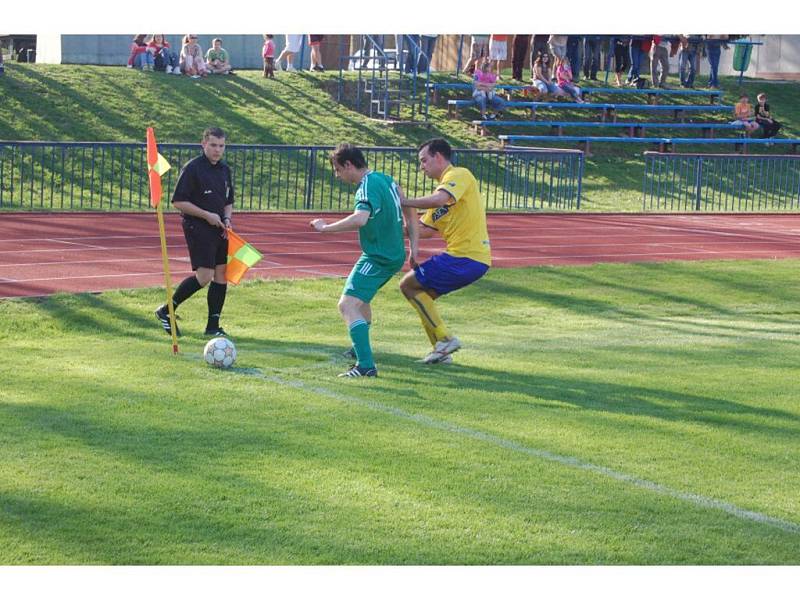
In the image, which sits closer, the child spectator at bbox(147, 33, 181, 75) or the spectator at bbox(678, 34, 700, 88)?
the child spectator at bbox(147, 33, 181, 75)

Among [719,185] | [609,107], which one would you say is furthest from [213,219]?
[609,107]

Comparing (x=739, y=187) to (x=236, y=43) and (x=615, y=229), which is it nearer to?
(x=615, y=229)

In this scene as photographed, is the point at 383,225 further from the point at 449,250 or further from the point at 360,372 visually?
the point at 360,372

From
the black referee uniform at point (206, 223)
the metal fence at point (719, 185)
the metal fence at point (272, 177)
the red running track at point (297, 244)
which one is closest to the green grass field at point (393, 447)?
the black referee uniform at point (206, 223)

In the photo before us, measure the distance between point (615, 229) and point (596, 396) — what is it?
44.2 ft

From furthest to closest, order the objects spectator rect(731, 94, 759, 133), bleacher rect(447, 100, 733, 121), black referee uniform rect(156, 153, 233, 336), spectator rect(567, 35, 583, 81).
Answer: spectator rect(567, 35, 583, 81) → spectator rect(731, 94, 759, 133) → bleacher rect(447, 100, 733, 121) → black referee uniform rect(156, 153, 233, 336)

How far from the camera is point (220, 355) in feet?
32.5

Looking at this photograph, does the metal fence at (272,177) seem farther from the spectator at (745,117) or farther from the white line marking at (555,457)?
the white line marking at (555,457)

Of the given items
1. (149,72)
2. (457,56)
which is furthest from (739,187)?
(149,72)

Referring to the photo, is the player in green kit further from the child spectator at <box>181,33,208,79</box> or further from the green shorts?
the child spectator at <box>181,33,208,79</box>

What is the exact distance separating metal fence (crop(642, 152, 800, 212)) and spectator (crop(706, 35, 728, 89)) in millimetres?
8420

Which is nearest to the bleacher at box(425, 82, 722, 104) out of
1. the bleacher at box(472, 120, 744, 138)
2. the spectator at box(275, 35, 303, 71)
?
the bleacher at box(472, 120, 744, 138)

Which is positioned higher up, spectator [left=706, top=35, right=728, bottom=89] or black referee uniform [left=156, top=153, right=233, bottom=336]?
spectator [left=706, top=35, right=728, bottom=89]

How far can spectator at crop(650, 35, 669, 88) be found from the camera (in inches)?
1448
